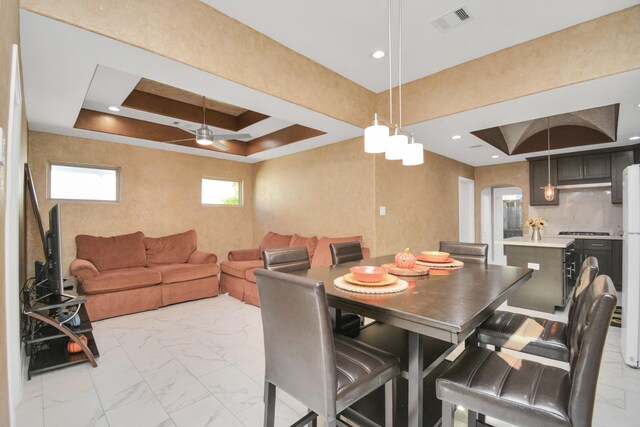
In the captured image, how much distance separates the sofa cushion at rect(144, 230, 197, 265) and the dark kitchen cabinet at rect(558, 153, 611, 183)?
690 cm

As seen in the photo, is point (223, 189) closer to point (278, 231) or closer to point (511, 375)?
point (278, 231)

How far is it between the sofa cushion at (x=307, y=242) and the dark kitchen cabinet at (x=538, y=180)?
180 inches

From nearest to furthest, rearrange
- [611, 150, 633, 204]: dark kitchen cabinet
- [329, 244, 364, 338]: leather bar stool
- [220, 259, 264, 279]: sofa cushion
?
[329, 244, 364, 338]: leather bar stool → [220, 259, 264, 279]: sofa cushion → [611, 150, 633, 204]: dark kitchen cabinet

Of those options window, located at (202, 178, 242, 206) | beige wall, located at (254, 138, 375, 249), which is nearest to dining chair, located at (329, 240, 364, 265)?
beige wall, located at (254, 138, 375, 249)

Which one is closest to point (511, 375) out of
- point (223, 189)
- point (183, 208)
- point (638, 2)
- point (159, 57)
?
point (159, 57)

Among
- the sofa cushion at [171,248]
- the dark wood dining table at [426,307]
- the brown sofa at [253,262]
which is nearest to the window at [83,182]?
the sofa cushion at [171,248]

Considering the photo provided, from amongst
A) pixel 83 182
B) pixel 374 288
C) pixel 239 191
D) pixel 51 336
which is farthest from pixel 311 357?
pixel 239 191

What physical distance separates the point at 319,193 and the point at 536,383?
12.9 feet

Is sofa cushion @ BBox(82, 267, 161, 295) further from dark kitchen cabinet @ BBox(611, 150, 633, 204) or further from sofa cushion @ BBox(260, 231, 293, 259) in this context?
dark kitchen cabinet @ BBox(611, 150, 633, 204)

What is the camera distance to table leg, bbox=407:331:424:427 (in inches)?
51.2

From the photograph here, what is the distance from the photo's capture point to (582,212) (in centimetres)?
565

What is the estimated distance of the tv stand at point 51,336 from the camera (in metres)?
2.41

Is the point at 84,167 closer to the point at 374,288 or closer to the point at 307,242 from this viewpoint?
the point at 307,242

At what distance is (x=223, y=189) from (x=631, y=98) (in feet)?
19.5
